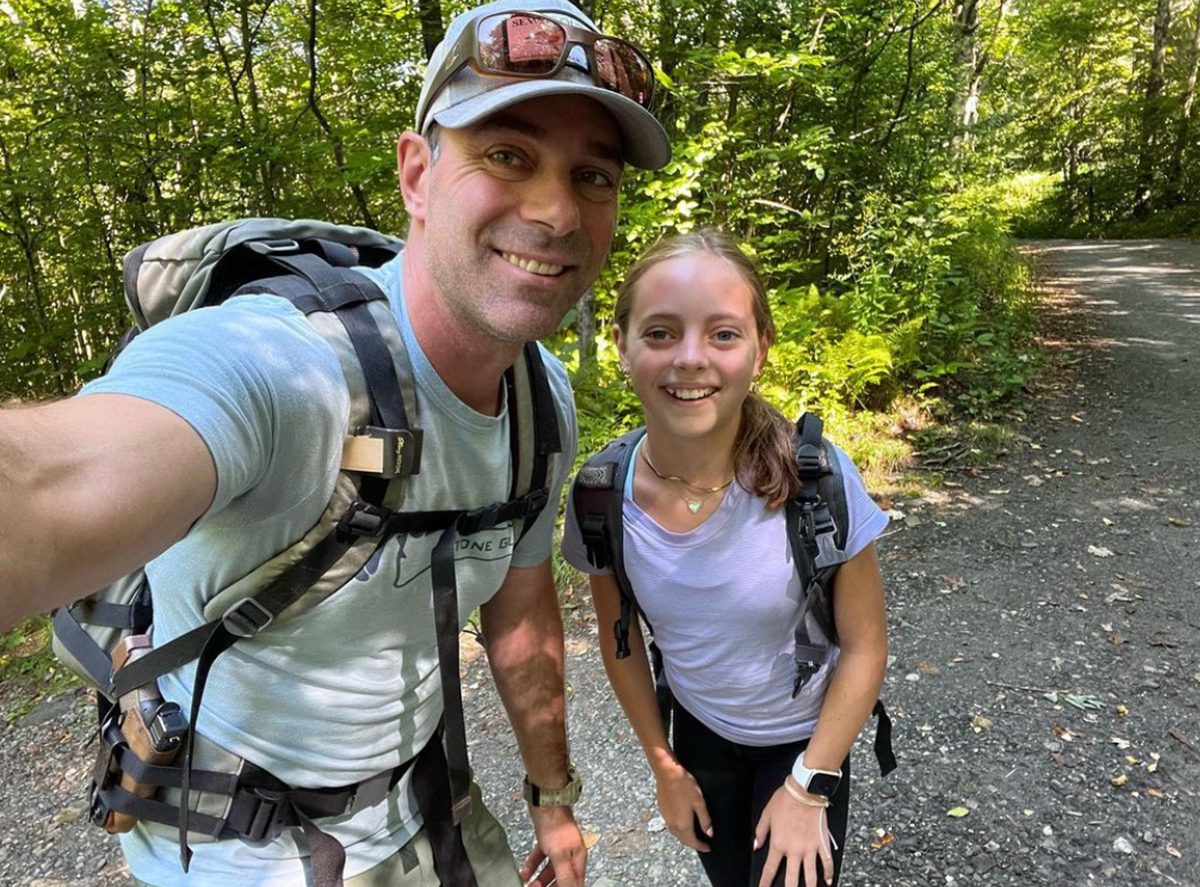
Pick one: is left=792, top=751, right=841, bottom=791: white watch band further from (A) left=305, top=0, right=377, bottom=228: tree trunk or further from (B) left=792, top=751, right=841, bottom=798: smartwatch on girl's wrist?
(A) left=305, top=0, right=377, bottom=228: tree trunk

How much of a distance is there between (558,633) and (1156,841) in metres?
2.49

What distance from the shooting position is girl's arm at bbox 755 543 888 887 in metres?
1.61

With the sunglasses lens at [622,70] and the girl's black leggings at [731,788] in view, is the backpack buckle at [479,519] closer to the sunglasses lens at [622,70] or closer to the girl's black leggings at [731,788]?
the sunglasses lens at [622,70]

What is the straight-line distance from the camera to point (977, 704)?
11.3ft

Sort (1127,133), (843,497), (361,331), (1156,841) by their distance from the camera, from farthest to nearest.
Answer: (1127,133)
(1156,841)
(843,497)
(361,331)

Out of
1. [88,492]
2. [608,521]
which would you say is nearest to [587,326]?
[608,521]

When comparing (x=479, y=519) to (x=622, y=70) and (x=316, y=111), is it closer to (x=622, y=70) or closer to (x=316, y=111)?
(x=622, y=70)

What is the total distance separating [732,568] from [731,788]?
0.69 meters

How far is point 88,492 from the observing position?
0.81 metres

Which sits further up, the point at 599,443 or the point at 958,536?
the point at 599,443

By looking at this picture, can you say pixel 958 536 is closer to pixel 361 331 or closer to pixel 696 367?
pixel 696 367

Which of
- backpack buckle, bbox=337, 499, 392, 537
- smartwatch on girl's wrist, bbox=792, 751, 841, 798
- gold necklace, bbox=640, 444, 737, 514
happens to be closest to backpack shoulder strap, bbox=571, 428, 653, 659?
gold necklace, bbox=640, 444, 737, 514

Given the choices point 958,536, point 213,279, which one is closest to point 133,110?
point 213,279

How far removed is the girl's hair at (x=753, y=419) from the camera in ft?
5.32
